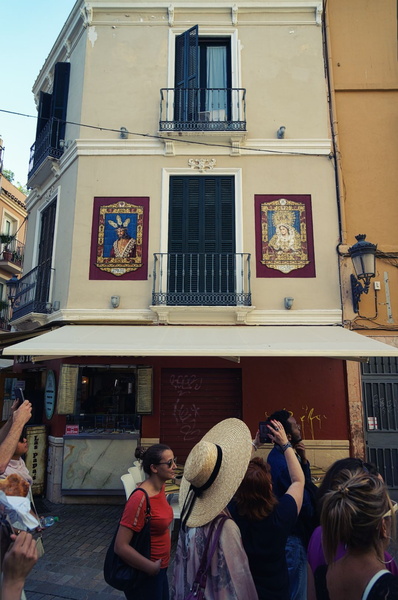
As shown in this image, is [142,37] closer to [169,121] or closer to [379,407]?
[169,121]

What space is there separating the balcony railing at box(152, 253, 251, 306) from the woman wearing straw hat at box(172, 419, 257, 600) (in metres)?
5.40

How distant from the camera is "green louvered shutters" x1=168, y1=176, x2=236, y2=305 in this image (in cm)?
793

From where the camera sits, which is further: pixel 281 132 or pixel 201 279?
pixel 281 132

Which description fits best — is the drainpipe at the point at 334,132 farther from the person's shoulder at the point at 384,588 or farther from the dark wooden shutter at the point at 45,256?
the person's shoulder at the point at 384,588

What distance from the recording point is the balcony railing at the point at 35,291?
339 inches

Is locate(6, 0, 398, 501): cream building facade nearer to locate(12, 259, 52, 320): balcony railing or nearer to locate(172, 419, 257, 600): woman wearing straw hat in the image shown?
locate(12, 259, 52, 320): balcony railing

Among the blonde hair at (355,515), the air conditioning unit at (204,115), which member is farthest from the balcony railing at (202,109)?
the blonde hair at (355,515)

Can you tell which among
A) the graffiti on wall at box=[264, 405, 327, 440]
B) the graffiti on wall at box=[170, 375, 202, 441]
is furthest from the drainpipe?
the graffiti on wall at box=[170, 375, 202, 441]

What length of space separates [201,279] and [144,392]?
2517mm

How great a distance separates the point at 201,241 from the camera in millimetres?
8305

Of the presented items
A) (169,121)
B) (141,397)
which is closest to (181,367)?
(141,397)

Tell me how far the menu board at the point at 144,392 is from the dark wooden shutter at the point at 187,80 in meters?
5.54

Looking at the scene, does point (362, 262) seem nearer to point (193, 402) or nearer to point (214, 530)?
point (193, 402)

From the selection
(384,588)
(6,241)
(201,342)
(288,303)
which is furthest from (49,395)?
Answer: (6,241)
